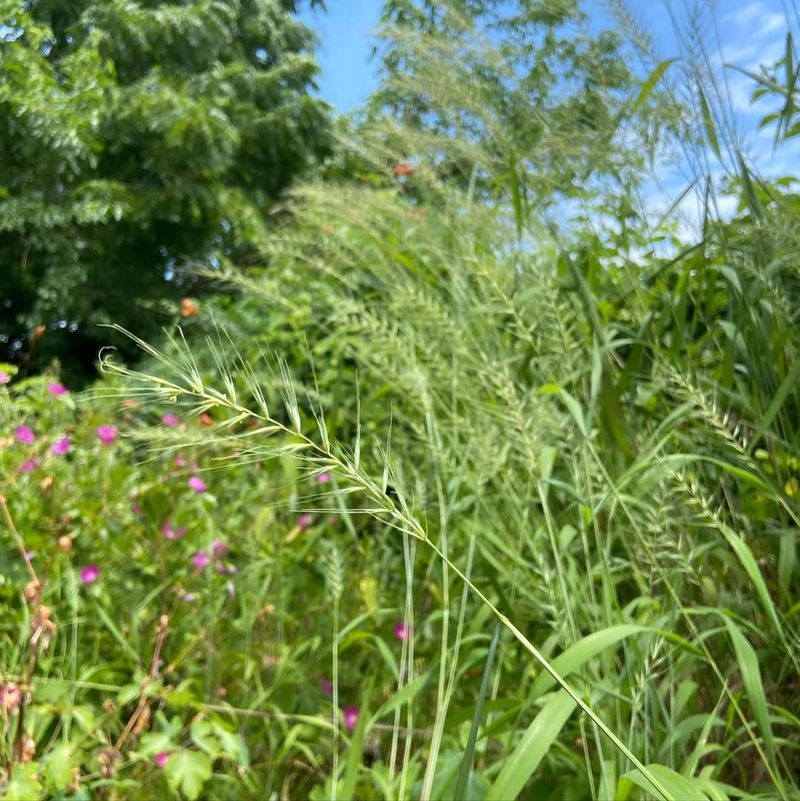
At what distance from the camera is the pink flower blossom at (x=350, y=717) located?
3.48 feet

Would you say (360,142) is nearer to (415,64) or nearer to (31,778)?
(415,64)

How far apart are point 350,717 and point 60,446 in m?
0.80

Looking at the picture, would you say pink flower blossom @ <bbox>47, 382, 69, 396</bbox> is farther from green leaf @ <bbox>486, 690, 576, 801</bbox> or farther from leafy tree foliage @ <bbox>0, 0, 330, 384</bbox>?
leafy tree foliage @ <bbox>0, 0, 330, 384</bbox>

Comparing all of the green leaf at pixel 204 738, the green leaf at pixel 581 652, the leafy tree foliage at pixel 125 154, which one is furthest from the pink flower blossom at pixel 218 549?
the leafy tree foliage at pixel 125 154

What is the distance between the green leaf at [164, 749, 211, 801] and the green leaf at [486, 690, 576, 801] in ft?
1.51

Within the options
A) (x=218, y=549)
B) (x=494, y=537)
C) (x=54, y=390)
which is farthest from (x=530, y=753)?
(x=54, y=390)

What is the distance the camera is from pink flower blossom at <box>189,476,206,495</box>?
1.32 metres

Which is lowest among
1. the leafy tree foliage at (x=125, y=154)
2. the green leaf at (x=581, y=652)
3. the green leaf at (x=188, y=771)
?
the green leaf at (x=188, y=771)

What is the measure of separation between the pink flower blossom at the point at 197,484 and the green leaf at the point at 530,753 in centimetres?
95

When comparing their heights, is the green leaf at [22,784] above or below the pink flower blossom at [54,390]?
below

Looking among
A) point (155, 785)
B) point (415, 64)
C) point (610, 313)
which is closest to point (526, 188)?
point (610, 313)

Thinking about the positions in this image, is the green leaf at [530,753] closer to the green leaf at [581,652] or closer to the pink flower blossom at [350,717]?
the green leaf at [581,652]

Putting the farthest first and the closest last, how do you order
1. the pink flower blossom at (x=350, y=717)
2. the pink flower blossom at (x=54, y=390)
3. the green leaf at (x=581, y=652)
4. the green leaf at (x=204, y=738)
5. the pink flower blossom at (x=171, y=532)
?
the pink flower blossom at (x=54, y=390) < the pink flower blossom at (x=171, y=532) < the pink flower blossom at (x=350, y=717) < the green leaf at (x=204, y=738) < the green leaf at (x=581, y=652)

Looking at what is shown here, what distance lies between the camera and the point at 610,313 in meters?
1.26
